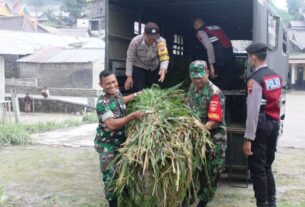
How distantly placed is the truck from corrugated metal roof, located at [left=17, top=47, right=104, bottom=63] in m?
17.6

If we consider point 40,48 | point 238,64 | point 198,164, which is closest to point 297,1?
point 40,48

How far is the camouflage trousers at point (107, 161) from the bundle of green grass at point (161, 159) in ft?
0.35

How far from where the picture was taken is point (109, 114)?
399cm

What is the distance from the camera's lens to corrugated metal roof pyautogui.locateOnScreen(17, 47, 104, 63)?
25841 mm

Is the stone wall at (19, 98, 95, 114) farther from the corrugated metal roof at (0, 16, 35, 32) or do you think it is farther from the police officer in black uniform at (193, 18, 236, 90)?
the corrugated metal roof at (0, 16, 35, 32)

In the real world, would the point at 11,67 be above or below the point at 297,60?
below

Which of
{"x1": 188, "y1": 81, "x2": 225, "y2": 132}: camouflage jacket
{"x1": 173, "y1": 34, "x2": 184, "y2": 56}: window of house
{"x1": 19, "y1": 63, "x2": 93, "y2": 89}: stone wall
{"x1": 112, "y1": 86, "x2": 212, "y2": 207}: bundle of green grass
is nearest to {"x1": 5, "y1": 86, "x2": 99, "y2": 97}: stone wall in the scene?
{"x1": 19, "y1": 63, "x2": 93, "y2": 89}: stone wall

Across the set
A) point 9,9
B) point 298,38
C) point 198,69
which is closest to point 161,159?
point 198,69

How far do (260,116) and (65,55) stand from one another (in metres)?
24.9

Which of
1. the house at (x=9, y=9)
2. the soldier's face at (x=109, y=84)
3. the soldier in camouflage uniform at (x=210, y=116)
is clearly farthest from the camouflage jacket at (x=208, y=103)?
the house at (x=9, y=9)

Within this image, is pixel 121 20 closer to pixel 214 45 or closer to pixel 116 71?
pixel 116 71

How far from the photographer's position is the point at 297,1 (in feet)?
192

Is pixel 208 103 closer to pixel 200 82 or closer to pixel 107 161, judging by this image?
pixel 200 82

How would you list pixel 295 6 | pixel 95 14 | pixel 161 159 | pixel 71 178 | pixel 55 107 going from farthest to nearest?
pixel 95 14 → pixel 295 6 → pixel 55 107 → pixel 71 178 → pixel 161 159
